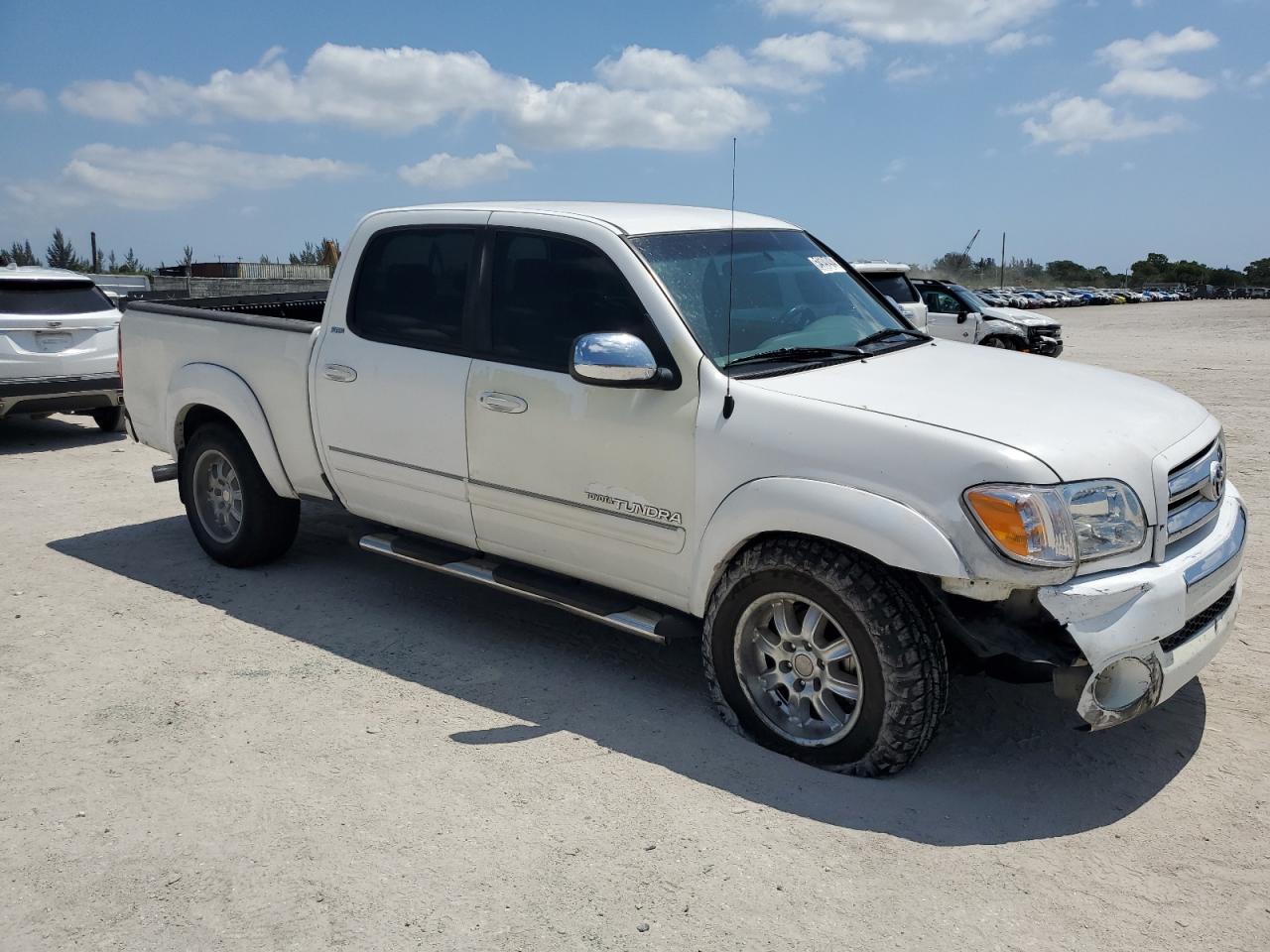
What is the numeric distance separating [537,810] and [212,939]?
3.55ft

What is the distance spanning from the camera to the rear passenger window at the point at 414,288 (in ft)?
16.7

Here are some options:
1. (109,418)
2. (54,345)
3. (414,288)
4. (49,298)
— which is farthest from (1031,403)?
(109,418)

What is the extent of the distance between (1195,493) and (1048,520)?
0.91 meters

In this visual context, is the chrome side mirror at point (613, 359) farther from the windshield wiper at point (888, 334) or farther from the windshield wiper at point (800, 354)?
the windshield wiper at point (888, 334)

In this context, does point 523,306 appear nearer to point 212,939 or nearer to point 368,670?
point 368,670

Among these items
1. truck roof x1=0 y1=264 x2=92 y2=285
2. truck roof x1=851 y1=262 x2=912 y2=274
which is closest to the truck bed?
truck roof x1=0 y1=264 x2=92 y2=285

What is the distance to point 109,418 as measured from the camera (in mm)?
11461

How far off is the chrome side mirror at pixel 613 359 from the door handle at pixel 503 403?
0.57m

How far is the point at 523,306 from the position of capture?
4824 millimetres

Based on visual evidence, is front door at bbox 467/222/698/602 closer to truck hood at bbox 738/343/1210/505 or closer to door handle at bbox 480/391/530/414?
door handle at bbox 480/391/530/414

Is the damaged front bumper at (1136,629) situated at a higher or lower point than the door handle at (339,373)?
lower

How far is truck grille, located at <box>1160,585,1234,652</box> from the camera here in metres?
3.74

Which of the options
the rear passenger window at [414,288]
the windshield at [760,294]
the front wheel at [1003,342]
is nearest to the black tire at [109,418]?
the rear passenger window at [414,288]

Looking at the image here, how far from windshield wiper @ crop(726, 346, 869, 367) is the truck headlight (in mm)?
1090
